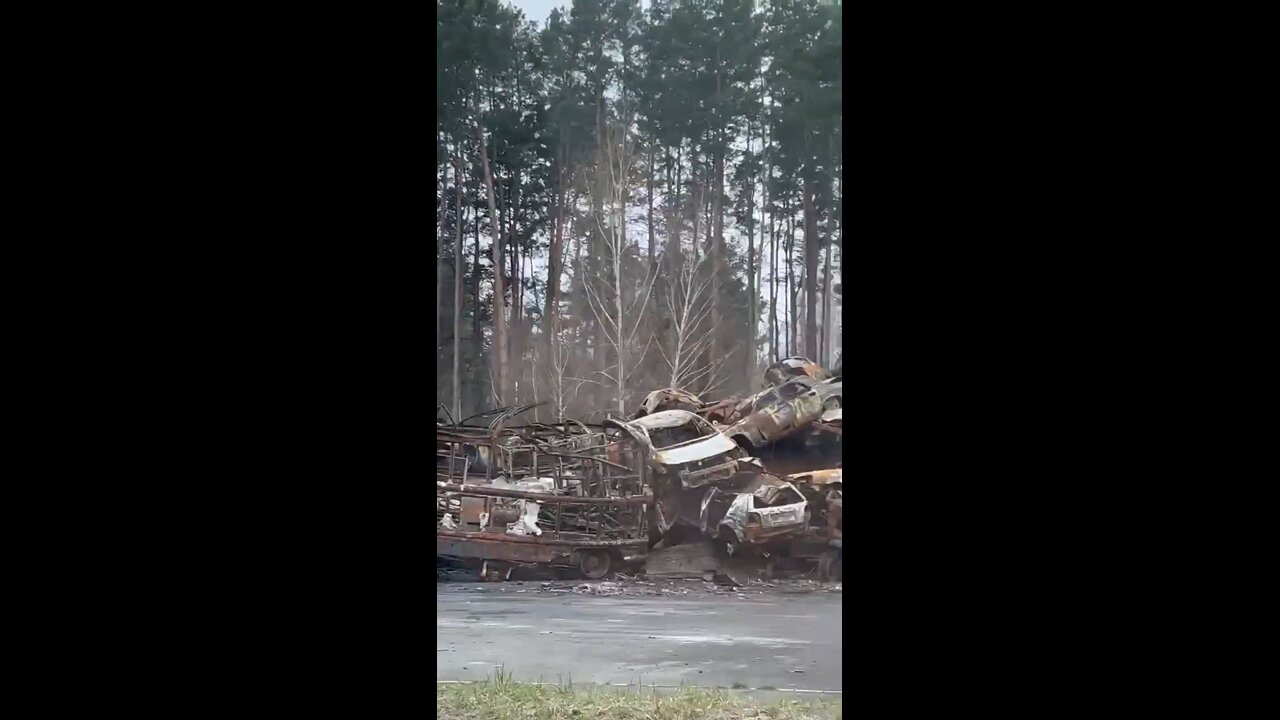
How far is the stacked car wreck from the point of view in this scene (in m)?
5.10

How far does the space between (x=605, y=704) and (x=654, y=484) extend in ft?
4.48

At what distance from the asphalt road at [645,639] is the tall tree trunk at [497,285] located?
1.12 metres

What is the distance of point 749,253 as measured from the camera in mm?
5219

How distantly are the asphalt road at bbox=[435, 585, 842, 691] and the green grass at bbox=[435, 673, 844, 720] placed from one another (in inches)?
6.0

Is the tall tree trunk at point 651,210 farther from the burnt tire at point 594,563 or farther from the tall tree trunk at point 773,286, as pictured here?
the burnt tire at point 594,563

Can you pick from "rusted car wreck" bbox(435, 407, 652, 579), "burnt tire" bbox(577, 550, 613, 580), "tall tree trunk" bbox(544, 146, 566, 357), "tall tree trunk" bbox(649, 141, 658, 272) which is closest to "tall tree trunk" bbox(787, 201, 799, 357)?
"tall tree trunk" bbox(649, 141, 658, 272)

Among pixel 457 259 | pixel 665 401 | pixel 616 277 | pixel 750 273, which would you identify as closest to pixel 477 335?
pixel 457 259

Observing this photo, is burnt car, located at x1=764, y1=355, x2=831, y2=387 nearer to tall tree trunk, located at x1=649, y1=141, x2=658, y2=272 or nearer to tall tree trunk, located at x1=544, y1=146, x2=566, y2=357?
tall tree trunk, located at x1=649, y1=141, x2=658, y2=272

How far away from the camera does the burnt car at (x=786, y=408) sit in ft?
16.7

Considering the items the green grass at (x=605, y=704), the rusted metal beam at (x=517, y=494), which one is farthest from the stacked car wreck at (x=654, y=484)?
the green grass at (x=605, y=704)

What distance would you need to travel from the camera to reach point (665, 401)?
5.15 m

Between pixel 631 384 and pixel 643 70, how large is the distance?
1.63m
